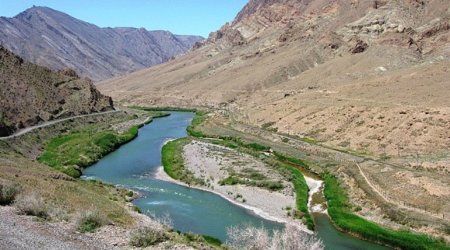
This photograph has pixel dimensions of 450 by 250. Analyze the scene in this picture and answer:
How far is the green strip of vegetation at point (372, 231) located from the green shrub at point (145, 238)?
18430 mm

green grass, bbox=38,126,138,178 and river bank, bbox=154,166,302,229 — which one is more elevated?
green grass, bbox=38,126,138,178

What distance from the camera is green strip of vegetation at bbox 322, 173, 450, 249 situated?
35.0 m

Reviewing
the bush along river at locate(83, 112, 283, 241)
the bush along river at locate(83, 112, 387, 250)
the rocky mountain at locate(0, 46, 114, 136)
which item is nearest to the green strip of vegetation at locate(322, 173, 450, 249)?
the bush along river at locate(83, 112, 387, 250)

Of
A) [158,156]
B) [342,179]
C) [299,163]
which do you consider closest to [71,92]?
[158,156]

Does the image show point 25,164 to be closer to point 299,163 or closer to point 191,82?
point 299,163

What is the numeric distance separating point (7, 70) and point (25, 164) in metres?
55.5

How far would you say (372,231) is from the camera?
37406mm

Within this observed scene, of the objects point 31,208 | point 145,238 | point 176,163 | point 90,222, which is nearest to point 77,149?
point 176,163

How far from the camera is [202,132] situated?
91312 mm

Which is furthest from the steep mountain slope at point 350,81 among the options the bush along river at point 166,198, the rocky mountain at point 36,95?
the rocky mountain at point 36,95

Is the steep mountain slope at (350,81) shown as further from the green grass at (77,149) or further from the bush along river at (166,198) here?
the green grass at (77,149)

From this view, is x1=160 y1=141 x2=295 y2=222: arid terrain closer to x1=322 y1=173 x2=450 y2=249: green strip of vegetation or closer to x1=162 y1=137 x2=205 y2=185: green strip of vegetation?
x1=162 y1=137 x2=205 y2=185: green strip of vegetation

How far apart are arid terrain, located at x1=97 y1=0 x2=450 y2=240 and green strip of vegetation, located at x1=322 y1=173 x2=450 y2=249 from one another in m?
1.26

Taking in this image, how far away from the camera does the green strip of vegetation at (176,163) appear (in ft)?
179
